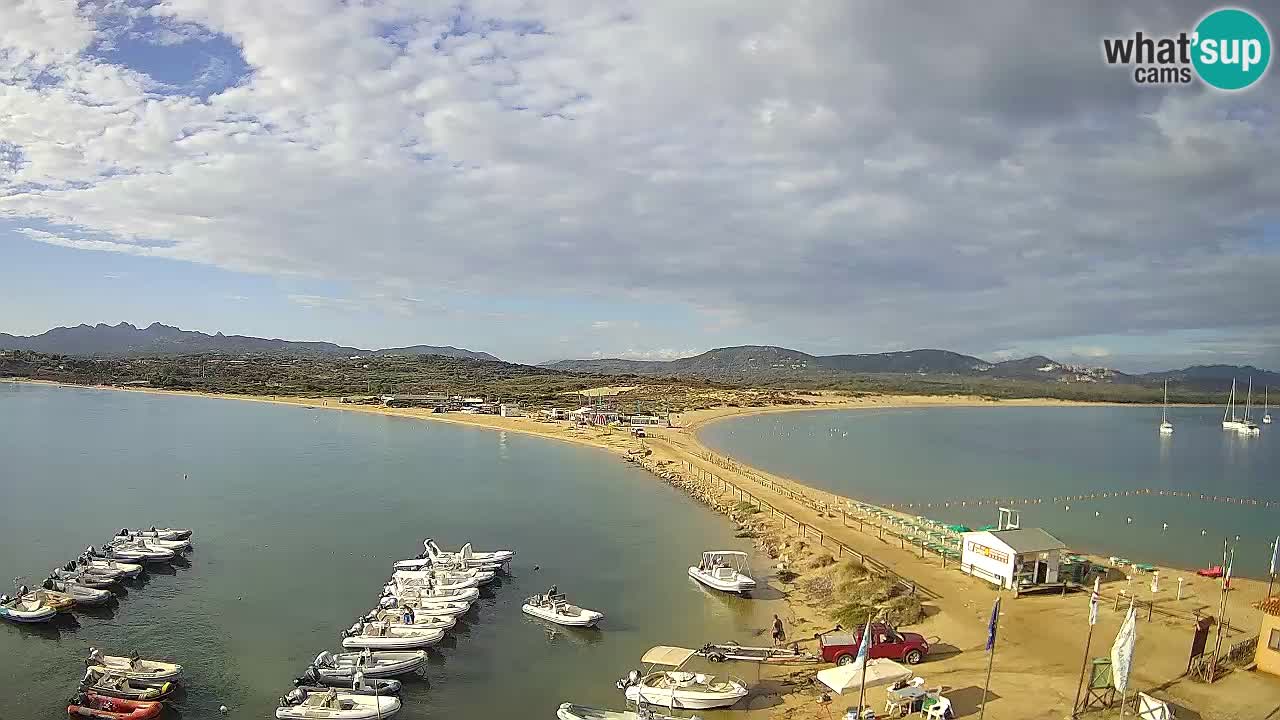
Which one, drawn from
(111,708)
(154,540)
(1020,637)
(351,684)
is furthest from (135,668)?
(1020,637)

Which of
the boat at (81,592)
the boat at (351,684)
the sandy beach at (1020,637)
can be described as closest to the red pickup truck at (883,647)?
the sandy beach at (1020,637)

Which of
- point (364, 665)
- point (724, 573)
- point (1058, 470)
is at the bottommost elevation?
point (364, 665)

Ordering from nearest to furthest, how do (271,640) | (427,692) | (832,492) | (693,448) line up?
1. (427,692)
2. (271,640)
3. (832,492)
4. (693,448)

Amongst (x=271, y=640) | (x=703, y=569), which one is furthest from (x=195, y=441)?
(x=703, y=569)

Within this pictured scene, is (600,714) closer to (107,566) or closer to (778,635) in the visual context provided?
(778,635)

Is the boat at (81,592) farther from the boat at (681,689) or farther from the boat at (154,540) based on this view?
the boat at (681,689)

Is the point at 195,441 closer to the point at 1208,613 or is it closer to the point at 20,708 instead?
the point at 20,708

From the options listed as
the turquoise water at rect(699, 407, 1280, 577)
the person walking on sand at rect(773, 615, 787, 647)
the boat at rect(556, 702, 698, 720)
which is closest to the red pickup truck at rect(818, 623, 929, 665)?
the person walking on sand at rect(773, 615, 787, 647)
